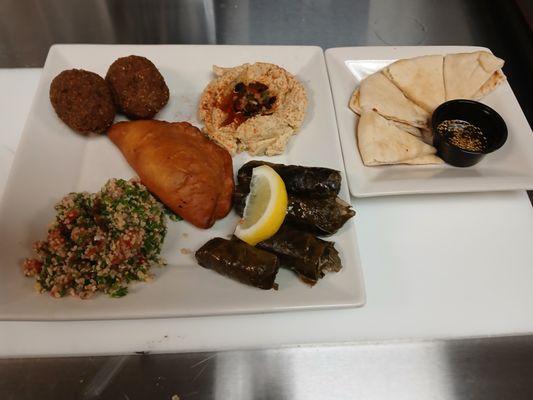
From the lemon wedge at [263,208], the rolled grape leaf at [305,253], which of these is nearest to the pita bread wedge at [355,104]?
the lemon wedge at [263,208]

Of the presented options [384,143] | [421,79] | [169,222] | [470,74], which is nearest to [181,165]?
[169,222]

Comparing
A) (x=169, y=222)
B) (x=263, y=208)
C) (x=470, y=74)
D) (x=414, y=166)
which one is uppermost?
(x=470, y=74)

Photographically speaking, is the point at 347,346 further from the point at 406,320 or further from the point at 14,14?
the point at 14,14

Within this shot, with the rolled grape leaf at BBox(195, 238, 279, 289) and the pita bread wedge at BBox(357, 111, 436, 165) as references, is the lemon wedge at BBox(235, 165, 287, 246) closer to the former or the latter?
the rolled grape leaf at BBox(195, 238, 279, 289)

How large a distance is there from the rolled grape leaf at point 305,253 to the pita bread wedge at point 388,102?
1.13m

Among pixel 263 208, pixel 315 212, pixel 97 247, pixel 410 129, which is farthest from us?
pixel 410 129

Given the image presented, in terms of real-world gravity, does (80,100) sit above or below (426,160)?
above

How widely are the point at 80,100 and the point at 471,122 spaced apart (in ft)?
8.63

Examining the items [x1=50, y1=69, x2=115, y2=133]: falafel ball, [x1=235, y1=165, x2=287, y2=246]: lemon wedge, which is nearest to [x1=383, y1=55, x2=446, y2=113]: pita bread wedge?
[x1=235, y1=165, x2=287, y2=246]: lemon wedge

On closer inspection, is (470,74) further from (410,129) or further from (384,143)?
(384,143)

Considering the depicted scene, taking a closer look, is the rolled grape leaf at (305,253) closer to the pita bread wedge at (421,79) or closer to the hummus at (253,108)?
the hummus at (253,108)

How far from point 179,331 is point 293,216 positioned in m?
0.90

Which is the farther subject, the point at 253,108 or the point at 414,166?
the point at 253,108

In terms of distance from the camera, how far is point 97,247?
224 centimetres
